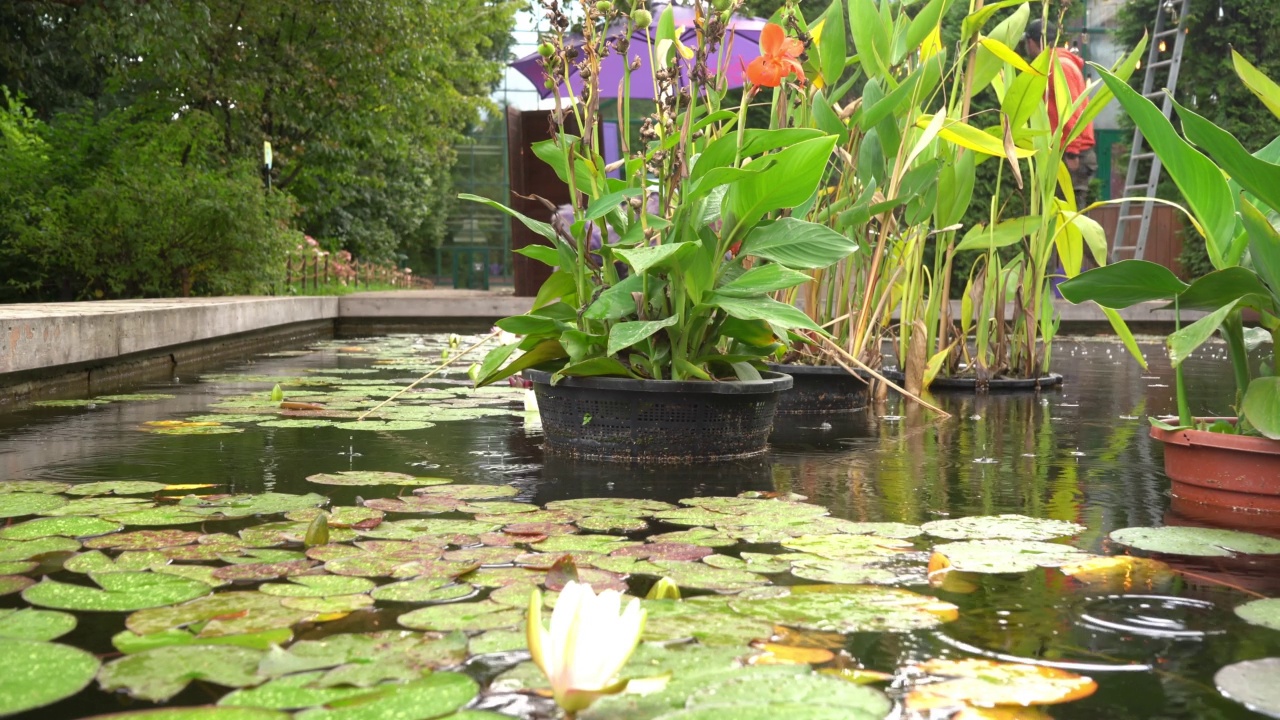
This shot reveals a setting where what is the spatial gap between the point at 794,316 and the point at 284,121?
384 inches

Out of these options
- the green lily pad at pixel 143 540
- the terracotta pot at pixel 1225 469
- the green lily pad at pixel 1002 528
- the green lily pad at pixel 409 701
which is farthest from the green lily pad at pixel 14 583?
the terracotta pot at pixel 1225 469

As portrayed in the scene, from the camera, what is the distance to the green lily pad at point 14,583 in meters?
1.33

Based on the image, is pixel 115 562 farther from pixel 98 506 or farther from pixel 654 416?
pixel 654 416

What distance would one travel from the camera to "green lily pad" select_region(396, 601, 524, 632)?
1203 millimetres

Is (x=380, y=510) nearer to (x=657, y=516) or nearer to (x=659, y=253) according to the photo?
(x=657, y=516)

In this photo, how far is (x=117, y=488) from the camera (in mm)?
2014

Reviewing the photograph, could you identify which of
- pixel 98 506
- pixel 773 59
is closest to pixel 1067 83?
pixel 773 59

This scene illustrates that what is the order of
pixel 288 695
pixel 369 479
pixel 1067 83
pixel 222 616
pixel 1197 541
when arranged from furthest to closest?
pixel 1067 83 < pixel 369 479 < pixel 1197 541 < pixel 222 616 < pixel 288 695

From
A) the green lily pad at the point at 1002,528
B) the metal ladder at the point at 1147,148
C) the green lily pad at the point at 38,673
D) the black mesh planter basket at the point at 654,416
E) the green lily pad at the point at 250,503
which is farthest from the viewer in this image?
the metal ladder at the point at 1147,148

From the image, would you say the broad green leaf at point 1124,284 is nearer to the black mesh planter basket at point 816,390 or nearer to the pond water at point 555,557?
the pond water at point 555,557

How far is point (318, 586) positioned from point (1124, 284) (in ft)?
4.69

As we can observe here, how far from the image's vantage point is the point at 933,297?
4.07m

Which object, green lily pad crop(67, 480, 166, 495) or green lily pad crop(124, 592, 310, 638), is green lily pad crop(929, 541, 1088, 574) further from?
green lily pad crop(67, 480, 166, 495)

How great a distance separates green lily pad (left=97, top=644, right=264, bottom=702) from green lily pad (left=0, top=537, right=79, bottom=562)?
54cm
